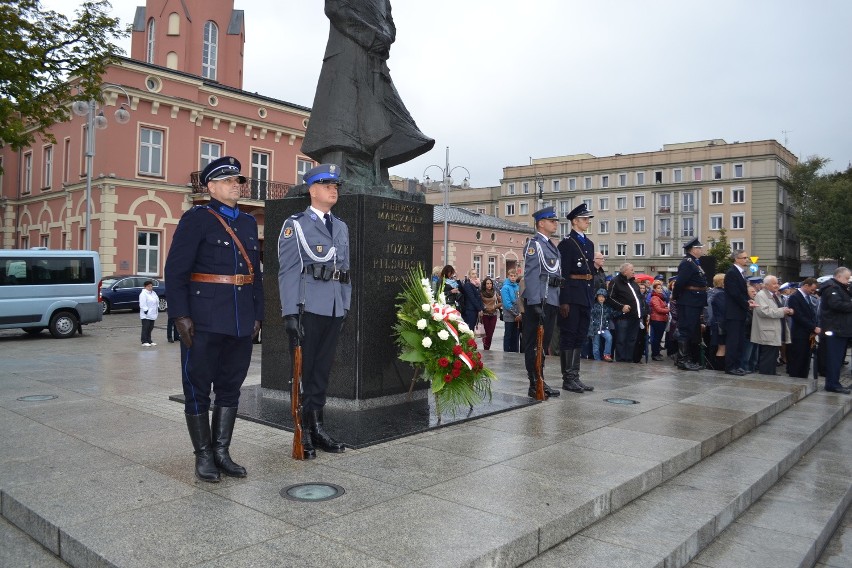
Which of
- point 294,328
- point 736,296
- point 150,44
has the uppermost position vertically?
point 150,44

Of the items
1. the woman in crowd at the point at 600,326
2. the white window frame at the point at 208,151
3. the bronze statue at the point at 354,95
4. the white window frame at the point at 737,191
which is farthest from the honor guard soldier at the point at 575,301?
the white window frame at the point at 737,191

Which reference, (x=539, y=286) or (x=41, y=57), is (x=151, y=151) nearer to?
(x=41, y=57)

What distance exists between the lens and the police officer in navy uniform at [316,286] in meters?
5.04

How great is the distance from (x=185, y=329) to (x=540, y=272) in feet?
14.5

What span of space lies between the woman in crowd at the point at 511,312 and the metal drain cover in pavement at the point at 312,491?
9.45 m

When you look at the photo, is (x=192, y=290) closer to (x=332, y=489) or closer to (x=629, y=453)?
(x=332, y=489)

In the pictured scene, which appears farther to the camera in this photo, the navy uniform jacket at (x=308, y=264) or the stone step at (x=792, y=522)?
the navy uniform jacket at (x=308, y=264)

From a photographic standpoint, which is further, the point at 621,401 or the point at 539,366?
the point at 621,401

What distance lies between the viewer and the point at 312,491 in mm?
4117

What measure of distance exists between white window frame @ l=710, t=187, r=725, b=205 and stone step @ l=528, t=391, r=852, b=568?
66922 mm

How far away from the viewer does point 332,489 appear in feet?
13.6

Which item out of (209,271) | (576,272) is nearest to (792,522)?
(576,272)

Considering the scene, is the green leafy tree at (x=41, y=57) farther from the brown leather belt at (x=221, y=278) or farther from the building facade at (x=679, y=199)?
the building facade at (x=679, y=199)

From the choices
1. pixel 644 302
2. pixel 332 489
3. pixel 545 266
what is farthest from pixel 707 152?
pixel 332 489
